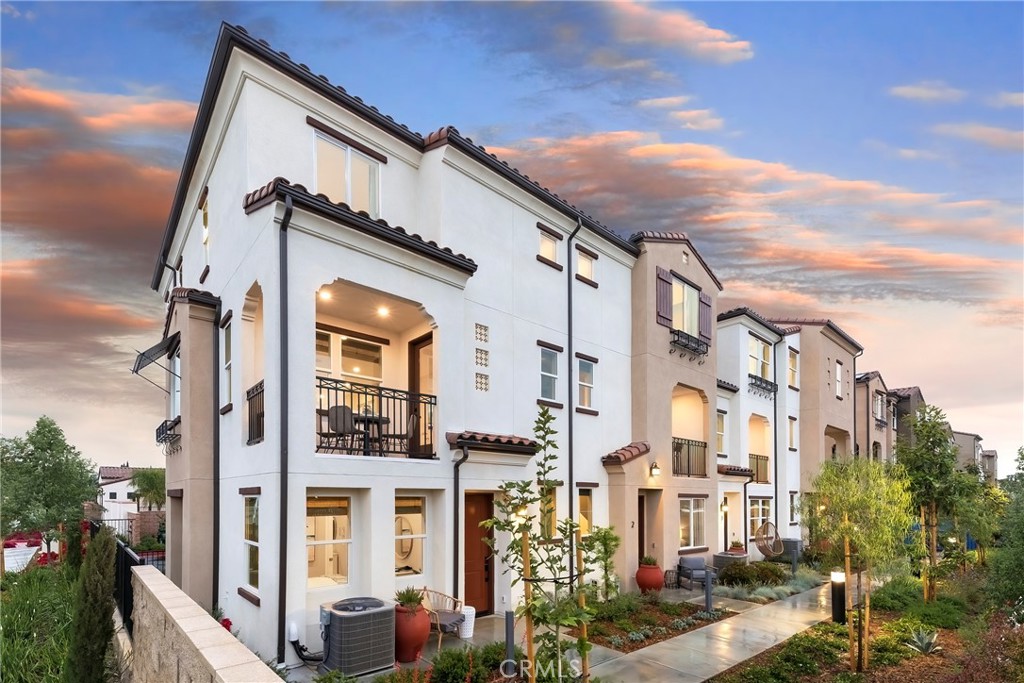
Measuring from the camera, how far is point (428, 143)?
502 inches

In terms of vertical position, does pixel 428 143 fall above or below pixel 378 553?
above

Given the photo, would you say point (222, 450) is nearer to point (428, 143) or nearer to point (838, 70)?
point (428, 143)

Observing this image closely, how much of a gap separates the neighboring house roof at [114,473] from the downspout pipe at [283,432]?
180ft

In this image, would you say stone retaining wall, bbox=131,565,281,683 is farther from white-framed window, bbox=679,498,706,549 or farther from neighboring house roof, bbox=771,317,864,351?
neighboring house roof, bbox=771,317,864,351

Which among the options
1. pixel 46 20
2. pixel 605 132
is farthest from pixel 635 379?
pixel 46 20

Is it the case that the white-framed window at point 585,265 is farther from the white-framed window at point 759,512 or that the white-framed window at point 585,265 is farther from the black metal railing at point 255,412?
the white-framed window at point 759,512

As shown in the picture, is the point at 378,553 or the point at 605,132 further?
the point at 605,132

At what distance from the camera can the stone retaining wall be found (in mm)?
4031

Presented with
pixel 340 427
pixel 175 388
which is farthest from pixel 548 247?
pixel 175 388

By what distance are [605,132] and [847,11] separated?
6.47 m

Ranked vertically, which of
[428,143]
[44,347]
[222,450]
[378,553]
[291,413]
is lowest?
[378,553]

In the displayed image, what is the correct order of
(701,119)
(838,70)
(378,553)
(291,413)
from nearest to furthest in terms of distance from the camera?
(291,413), (378,553), (838,70), (701,119)

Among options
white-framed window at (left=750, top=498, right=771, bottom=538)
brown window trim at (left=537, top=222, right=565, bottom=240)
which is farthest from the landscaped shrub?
brown window trim at (left=537, top=222, right=565, bottom=240)

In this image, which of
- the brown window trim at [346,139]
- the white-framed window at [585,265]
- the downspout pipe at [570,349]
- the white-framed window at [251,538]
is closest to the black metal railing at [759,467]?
the downspout pipe at [570,349]
